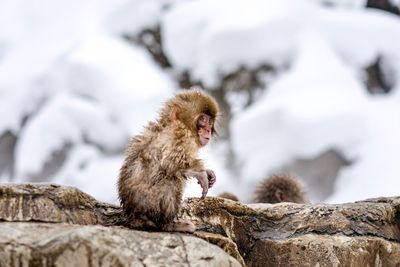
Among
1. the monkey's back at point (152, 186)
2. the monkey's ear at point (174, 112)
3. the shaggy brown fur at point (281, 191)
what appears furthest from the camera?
the shaggy brown fur at point (281, 191)

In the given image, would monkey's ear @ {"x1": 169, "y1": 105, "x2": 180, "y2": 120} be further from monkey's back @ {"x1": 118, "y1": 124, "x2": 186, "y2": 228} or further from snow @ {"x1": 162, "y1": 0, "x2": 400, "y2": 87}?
snow @ {"x1": 162, "y1": 0, "x2": 400, "y2": 87}

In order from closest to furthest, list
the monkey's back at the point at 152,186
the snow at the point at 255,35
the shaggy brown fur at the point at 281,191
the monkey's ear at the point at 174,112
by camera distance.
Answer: the monkey's back at the point at 152,186 < the monkey's ear at the point at 174,112 < the shaggy brown fur at the point at 281,191 < the snow at the point at 255,35

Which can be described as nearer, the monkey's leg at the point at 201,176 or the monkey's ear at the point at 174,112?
the monkey's leg at the point at 201,176

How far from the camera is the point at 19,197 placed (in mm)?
4273

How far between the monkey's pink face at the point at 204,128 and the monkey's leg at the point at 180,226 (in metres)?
0.42

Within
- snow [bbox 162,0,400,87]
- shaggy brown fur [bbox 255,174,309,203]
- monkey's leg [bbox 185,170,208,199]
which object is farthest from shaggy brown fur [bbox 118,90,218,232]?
snow [bbox 162,0,400,87]

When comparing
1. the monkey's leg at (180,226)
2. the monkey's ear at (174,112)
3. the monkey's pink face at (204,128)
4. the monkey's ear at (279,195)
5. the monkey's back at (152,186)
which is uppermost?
the monkey's ear at (279,195)

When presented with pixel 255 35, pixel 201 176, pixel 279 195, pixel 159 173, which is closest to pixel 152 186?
pixel 159 173

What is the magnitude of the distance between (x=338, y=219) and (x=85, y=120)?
5.39 m

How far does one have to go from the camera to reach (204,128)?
4512mm

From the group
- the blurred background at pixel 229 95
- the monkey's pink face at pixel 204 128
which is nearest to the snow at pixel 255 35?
the blurred background at pixel 229 95

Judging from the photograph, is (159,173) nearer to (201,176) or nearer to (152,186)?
(152,186)

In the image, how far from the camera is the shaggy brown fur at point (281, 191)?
6840 millimetres

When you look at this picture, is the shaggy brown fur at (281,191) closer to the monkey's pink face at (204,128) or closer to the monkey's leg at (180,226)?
the monkey's pink face at (204,128)
